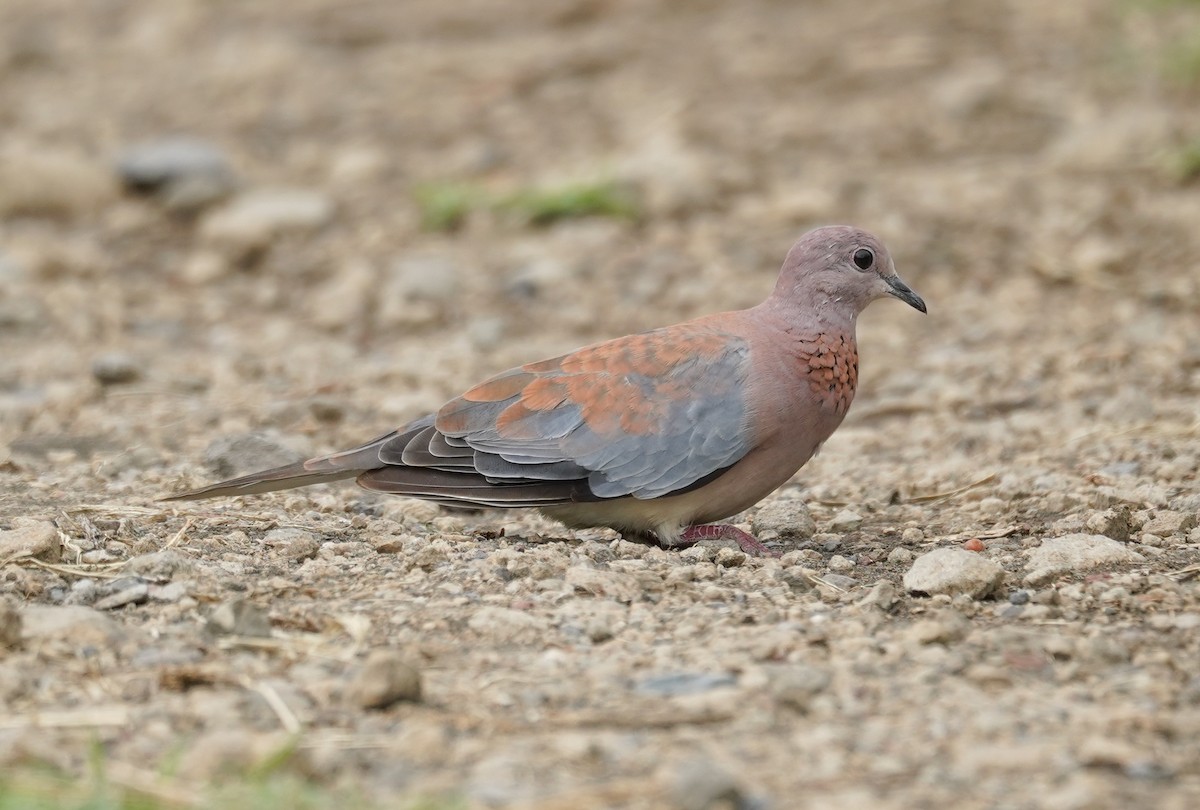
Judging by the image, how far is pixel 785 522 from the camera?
4945 millimetres

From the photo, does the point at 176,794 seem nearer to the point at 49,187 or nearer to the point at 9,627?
the point at 9,627

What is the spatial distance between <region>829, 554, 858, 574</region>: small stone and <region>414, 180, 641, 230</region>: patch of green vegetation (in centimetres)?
442

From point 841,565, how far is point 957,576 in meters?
0.43

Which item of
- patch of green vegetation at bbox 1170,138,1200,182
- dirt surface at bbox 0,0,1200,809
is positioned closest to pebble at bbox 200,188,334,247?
dirt surface at bbox 0,0,1200,809

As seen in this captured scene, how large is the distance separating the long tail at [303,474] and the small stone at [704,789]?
207 centimetres

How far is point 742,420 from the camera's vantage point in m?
4.61

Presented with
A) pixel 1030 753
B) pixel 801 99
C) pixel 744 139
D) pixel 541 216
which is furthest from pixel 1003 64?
pixel 1030 753

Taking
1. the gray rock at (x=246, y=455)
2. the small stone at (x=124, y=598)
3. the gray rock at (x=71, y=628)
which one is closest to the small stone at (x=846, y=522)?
the gray rock at (x=246, y=455)

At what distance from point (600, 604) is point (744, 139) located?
6.07 m

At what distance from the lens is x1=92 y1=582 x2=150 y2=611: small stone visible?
12.9 ft

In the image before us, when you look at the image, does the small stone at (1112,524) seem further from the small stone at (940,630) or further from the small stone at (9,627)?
the small stone at (9,627)

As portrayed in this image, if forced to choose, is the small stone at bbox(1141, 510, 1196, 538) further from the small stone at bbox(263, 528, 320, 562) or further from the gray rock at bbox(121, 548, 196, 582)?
the gray rock at bbox(121, 548, 196, 582)

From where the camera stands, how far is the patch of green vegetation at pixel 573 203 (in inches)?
343

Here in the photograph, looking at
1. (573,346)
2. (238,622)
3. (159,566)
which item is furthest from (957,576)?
(573,346)
